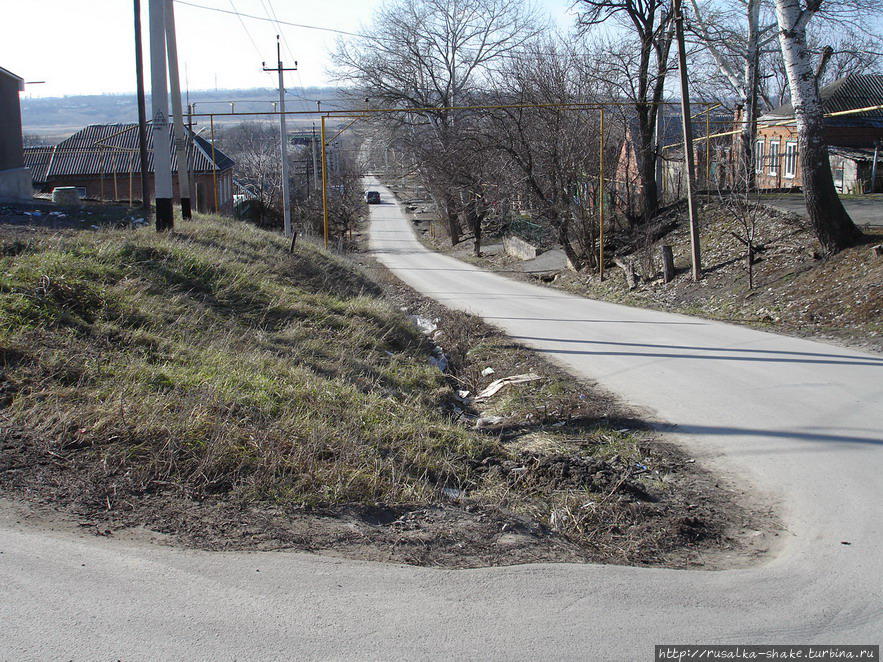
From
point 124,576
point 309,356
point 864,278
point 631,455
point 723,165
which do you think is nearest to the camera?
point 124,576

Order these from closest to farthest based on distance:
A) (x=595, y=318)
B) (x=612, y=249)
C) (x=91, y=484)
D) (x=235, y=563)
A: (x=235, y=563) < (x=91, y=484) < (x=595, y=318) < (x=612, y=249)

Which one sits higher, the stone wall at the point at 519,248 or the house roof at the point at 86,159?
the house roof at the point at 86,159

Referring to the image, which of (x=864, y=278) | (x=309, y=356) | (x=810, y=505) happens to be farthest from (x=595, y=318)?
(x=810, y=505)

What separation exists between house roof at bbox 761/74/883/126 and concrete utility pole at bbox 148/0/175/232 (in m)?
31.7

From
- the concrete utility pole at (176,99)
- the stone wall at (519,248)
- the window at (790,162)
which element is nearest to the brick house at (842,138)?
the window at (790,162)

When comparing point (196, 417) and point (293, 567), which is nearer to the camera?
point (293, 567)

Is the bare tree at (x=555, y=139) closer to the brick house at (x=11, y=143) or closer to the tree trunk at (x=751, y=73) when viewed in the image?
the tree trunk at (x=751, y=73)

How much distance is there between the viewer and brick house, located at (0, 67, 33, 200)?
890 inches

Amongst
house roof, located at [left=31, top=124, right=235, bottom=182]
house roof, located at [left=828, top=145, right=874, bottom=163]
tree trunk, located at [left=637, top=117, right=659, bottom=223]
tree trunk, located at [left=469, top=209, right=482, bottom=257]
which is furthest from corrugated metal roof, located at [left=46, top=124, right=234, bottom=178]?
house roof, located at [left=828, top=145, right=874, bottom=163]

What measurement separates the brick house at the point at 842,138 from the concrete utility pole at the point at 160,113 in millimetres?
24225

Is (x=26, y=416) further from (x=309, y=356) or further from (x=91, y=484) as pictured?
(x=309, y=356)

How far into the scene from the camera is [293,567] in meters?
3.81

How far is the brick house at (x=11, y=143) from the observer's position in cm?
2259

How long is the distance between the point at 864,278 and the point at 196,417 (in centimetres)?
1219
